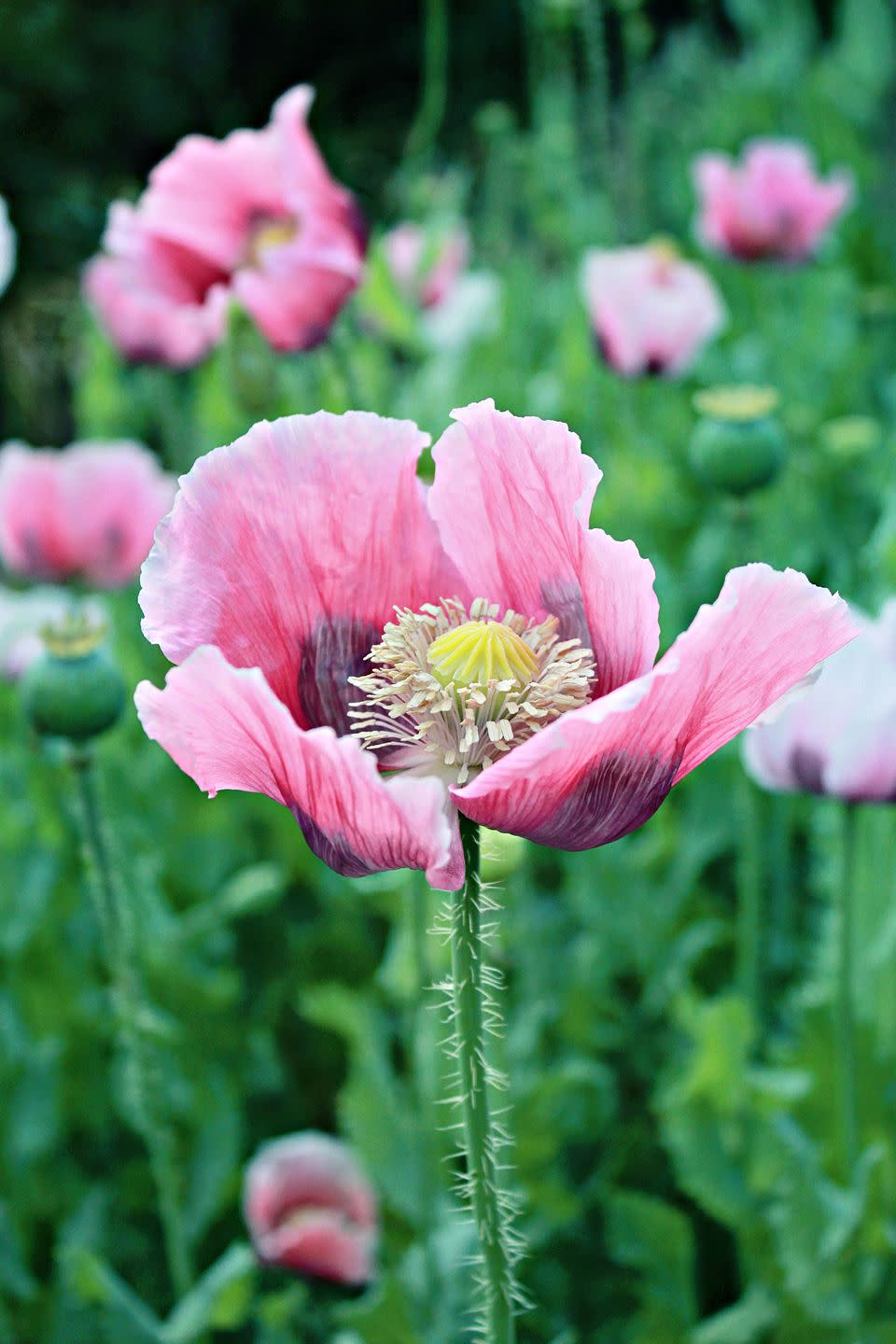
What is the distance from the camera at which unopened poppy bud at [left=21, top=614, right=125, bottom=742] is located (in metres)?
0.89

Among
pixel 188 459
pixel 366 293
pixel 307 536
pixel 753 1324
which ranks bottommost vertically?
pixel 753 1324

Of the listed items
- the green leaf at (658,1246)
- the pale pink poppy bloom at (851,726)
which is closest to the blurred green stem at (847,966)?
the pale pink poppy bloom at (851,726)

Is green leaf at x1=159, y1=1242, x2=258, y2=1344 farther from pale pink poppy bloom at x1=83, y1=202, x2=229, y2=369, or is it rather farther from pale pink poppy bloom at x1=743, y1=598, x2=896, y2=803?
pale pink poppy bloom at x1=83, y1=202, x2=229, y2=369

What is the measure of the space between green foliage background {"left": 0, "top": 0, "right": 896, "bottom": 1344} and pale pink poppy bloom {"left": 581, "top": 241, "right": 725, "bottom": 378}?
0.17 meters

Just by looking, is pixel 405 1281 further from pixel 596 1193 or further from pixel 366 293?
pixel 366 293

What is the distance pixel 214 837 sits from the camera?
1586 mm

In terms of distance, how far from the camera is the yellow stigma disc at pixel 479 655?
1.89 ft

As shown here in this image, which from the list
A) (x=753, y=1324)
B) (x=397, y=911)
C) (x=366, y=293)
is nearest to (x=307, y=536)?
(x=753, y=1324)

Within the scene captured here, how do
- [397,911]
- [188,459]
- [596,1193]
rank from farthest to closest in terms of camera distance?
[188,459], [397,911], [596,1193]

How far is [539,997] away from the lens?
1463 mm

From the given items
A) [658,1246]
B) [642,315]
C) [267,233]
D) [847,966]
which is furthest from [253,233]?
[658,1246]

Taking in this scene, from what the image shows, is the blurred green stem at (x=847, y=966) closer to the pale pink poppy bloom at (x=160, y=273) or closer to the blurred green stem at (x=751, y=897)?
the blurred green stem at (x=751, y=897)

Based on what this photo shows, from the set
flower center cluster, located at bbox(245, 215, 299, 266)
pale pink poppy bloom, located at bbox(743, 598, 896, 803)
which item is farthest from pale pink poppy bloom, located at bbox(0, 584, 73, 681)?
pale pink poppy bloom, located at bbox(743, 598, 896, 803)

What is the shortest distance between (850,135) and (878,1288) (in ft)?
9.41
